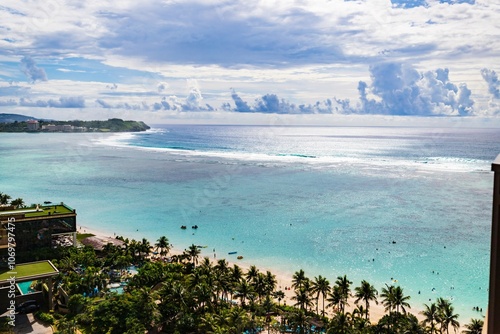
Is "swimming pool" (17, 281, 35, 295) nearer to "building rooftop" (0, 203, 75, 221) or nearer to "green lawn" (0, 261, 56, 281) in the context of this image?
"green lawn" (0, 261, 56, 281)

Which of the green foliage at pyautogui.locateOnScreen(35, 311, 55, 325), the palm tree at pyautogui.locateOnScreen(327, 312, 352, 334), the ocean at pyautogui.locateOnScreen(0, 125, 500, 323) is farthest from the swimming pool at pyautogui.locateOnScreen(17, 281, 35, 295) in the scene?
the palm tree at pyautogui.locateOnScreen(327, 312, 352, 334)

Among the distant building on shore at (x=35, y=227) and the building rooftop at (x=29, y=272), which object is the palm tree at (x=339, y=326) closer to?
the building rooftop at (x=29, y=272)

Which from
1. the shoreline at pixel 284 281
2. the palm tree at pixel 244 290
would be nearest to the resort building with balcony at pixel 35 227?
the shoreline at pixel 284 281

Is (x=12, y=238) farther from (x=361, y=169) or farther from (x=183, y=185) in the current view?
(x=361, y=169)

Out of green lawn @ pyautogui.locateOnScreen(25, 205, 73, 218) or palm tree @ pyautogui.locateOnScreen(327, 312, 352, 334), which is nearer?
palm tree @ pyautogui.locateOnScreen(327, 312, 352, 334)

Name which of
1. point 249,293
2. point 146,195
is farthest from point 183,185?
point 249,293
